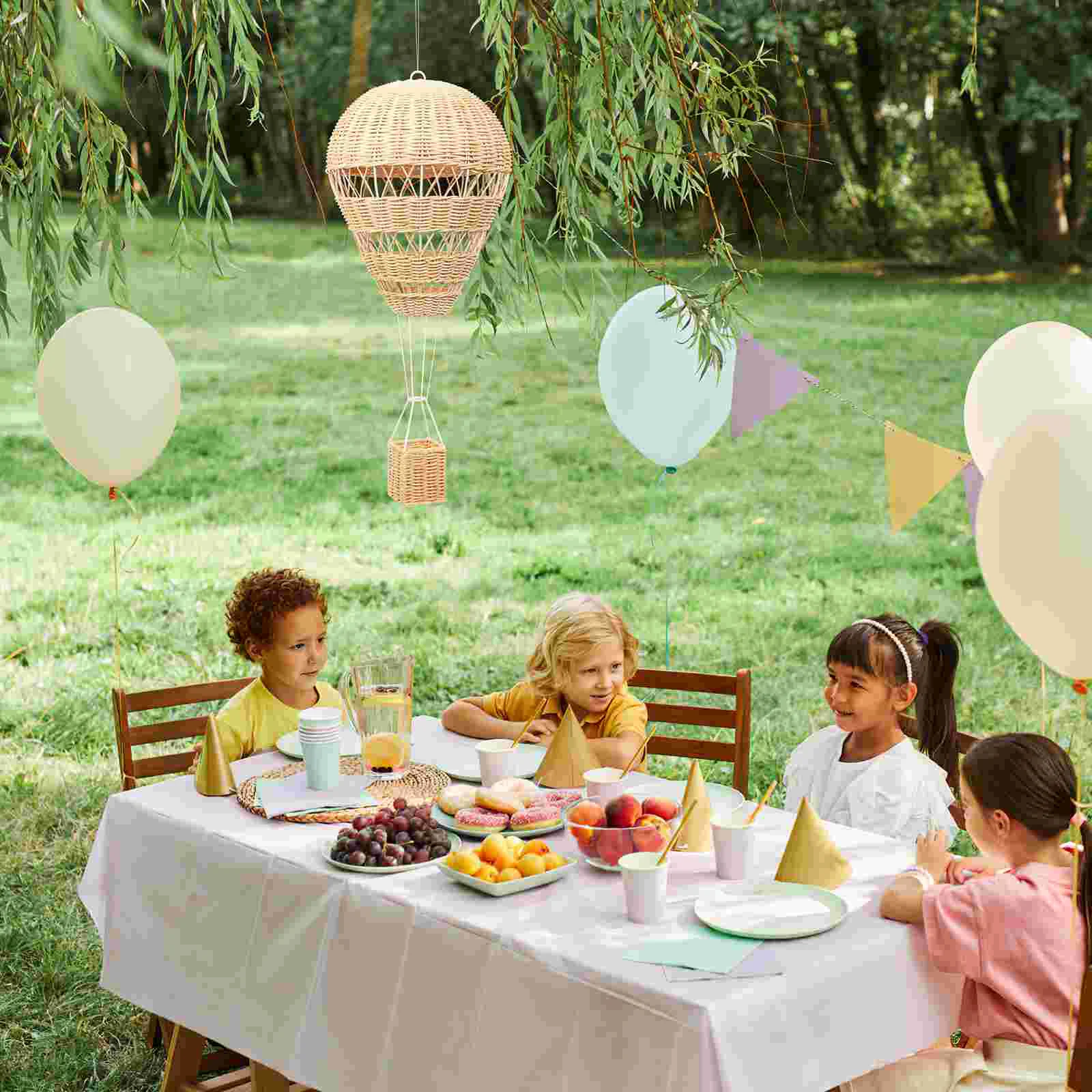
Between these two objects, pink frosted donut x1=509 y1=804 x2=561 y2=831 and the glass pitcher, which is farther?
the glass pitcher

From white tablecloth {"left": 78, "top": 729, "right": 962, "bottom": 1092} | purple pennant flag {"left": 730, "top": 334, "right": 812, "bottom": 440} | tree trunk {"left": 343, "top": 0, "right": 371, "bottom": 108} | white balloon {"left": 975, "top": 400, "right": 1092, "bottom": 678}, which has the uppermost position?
tree trunk {"left": 343, "top": 0, "right": 371, "bottom": 108}

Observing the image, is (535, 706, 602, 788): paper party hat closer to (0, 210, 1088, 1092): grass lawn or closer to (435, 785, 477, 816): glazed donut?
(435, 785, 477, 816): glazed donut

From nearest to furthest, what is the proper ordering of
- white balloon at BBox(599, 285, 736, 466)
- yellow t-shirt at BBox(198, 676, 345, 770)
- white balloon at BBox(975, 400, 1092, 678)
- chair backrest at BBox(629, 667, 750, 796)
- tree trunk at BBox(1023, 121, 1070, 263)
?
white balloon at BBox(975, 400, 1092, 678)
yellow t-shirt at BBox(198, 676, 345, 770)
chair backrest at BBox(629, 667, 750, 796)
white balloon at BBox(599, 285, 736, 466)
tree trunk at BBox(1023, 121, 1070, 263)

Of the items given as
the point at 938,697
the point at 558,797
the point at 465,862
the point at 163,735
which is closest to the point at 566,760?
the point at 558,797

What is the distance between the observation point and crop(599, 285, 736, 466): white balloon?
442cm

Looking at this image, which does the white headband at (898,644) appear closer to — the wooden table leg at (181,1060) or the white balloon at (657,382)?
the white balloon at (657,382)

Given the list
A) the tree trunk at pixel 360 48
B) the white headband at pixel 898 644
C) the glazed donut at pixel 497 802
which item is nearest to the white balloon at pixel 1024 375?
the white headband at pixel 898 644

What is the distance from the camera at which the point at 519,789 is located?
329 centimetres

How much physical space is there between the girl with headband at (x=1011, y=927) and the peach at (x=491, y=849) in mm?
718

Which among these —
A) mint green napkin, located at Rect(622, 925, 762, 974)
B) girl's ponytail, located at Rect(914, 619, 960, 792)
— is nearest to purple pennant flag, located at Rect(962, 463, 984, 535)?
girl's ponytail, located at Rect(914, 619, 960, 792)

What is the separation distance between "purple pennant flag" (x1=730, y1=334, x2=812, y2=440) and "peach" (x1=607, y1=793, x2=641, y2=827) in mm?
1905

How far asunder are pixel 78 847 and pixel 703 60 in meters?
3.28

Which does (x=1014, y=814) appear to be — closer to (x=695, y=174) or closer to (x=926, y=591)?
(x=695, y=174)

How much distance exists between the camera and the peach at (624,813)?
2936 mm
